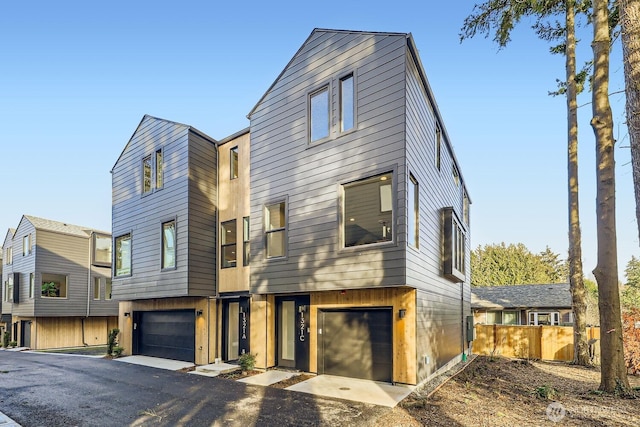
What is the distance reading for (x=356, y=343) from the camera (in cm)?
967

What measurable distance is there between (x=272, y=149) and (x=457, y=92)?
684 cm

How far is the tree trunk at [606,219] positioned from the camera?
8.28 m

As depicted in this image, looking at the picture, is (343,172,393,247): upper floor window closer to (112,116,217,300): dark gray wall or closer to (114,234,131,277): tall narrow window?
(112,116,217,300): dark gray wall

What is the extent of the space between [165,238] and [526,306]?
2034 centimetres

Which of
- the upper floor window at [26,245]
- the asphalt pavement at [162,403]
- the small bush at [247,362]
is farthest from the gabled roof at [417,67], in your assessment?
the upper floor window at [26,245]

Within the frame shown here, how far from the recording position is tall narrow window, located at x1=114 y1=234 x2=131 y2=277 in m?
15.1

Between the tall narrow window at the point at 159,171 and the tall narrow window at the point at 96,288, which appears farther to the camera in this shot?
the tall narrow window at the point at 96,288

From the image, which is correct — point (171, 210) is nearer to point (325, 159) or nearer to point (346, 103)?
point (325, 159)

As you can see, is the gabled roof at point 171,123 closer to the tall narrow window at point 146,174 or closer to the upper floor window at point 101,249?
the tall narrow window at point 146,174

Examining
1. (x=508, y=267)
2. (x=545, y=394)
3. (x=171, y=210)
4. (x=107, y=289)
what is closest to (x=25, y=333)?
(x=107, y=289)

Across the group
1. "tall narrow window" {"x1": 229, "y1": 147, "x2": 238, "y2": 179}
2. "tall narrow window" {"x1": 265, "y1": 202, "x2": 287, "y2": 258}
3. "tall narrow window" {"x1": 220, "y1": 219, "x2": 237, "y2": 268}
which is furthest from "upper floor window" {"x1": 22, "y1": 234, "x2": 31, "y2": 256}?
"tall narrow window" {"x1": 265, "y1": 202, "x2": 287, "y2": 258}

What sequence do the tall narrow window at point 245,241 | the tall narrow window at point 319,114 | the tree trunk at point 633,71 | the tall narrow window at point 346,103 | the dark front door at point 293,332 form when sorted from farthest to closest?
1. the tall narrow window at point 245,241
2. the dark front door at point 293,332
3. the tall narrow window at point 319,114
4. the tall narrow window at point 346,103
5. the tree trunk at point 633,71

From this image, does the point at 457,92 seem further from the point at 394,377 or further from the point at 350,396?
the point at 350,396

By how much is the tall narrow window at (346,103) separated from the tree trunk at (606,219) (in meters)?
5.13
